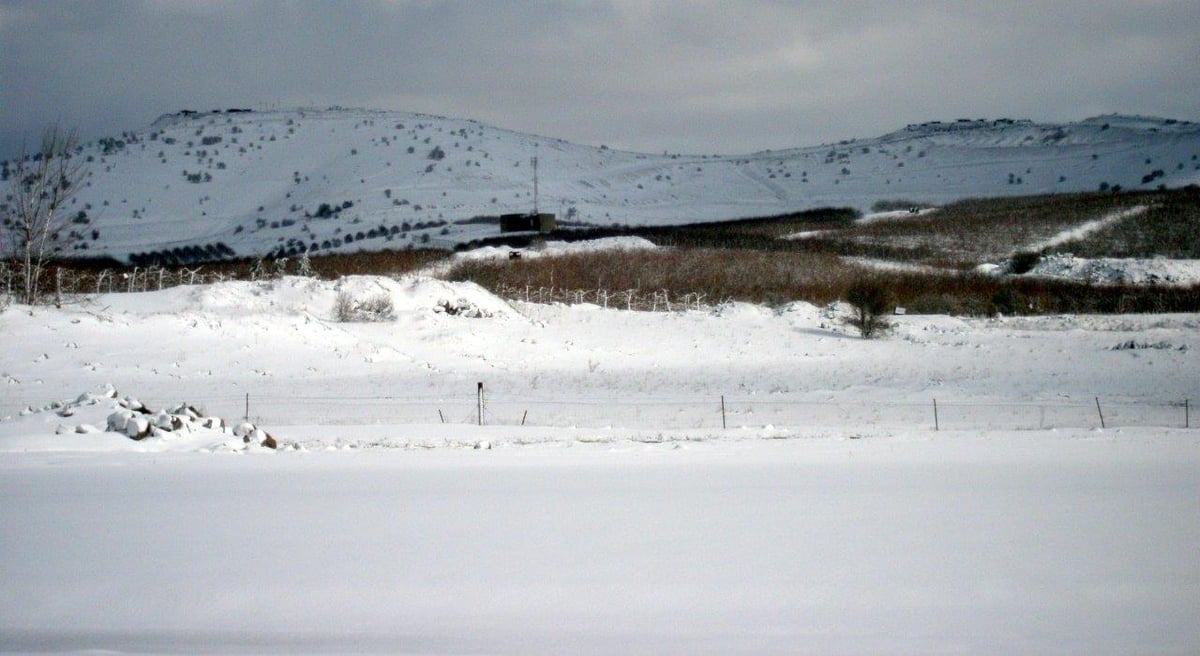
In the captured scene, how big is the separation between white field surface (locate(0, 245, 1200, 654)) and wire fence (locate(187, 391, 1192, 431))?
0.13 metres

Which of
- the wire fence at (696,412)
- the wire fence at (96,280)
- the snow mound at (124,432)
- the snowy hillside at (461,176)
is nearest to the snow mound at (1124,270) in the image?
the wire fence at (696,412)

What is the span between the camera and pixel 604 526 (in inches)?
360

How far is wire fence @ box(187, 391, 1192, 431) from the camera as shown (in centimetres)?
2028

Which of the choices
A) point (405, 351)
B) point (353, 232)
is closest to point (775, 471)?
point (405, 351)

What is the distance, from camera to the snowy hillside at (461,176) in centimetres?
9050

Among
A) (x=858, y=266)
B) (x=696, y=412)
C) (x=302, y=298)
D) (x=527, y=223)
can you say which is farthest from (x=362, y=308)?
(x=527, y=223)

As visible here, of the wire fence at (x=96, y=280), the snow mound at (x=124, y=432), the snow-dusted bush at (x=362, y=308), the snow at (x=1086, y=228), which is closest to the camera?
the snow mound at (x=124, y=432)

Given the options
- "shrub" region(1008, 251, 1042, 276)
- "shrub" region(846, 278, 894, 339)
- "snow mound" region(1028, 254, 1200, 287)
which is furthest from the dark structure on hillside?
"shrub" region(846, 278, 894, 339)

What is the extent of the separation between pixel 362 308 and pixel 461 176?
78855 millimetres

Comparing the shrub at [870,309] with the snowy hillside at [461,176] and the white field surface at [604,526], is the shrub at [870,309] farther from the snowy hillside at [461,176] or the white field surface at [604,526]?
the snowy hillside at [461,176]

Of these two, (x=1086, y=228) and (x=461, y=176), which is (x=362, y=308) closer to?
(x=1086, y=228)

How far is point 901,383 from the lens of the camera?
26547mm

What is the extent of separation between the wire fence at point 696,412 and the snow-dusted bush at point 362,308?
12875mm

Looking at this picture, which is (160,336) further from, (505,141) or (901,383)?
(505,141)
